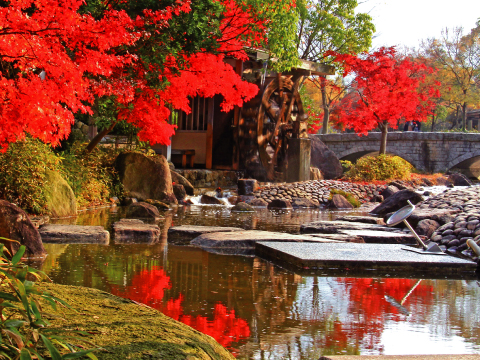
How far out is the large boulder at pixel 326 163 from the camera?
21719mm

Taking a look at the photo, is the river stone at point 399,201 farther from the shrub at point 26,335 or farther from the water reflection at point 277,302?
the shrub at point 26,335

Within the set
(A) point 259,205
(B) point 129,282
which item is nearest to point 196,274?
(B) point 129,282

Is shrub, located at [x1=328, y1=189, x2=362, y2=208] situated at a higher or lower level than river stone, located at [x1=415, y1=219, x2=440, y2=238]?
higher

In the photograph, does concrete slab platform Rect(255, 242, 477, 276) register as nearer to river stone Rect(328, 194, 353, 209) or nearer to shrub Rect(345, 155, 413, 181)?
river stone Rect(328, 194, 353, 209)

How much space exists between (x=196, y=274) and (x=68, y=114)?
3.24 meters

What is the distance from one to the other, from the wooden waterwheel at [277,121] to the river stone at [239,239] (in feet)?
34.0

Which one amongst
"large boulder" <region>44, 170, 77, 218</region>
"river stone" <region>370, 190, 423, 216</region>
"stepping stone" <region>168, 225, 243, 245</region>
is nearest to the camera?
"stepping stone" <region>168, 225, 243, 245</region>

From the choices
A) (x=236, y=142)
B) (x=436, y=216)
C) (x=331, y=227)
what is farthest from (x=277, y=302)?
(x=236, y=142)

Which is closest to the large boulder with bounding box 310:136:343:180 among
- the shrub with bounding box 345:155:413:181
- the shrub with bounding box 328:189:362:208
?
the shrub with bounding box 345:155:413:181

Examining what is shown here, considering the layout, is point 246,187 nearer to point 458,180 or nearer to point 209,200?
point 209,200

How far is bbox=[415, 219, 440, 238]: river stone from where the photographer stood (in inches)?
306

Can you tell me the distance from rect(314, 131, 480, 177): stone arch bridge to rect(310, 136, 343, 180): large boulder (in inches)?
232

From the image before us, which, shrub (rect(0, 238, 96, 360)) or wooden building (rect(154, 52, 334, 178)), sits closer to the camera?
shrub (rect(0, 238, 96, 360))

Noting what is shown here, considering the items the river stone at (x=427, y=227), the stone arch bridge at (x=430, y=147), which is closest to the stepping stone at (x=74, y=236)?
the river stone at (x=427, y=227)
